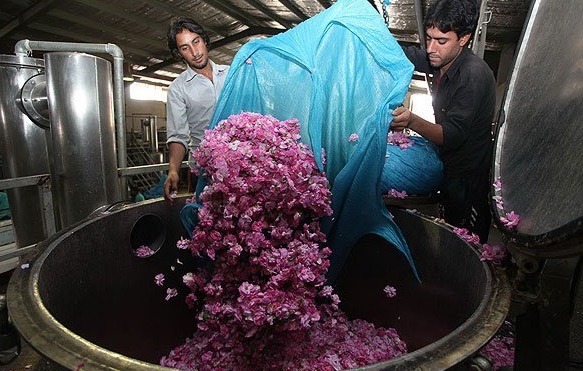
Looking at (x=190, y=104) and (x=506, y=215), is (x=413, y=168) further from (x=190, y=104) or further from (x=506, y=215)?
(x=190, y=104)

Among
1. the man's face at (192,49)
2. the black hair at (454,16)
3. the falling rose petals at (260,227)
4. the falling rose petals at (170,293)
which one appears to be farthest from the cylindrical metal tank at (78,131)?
the black hair at (454,16)

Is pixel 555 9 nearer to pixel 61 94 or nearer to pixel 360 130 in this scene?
pixel 360 130

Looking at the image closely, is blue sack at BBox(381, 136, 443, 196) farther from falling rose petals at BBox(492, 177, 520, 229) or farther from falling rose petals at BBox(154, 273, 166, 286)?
falling rose petals at BBox(154, 273, 166, 286)

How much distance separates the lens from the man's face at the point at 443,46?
2363mm

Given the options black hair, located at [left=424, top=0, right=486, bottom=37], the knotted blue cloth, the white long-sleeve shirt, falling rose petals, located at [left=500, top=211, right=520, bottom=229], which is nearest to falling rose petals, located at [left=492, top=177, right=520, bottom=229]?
falling rose petals, located at [left=500, top=211, right=520, bottom=229]

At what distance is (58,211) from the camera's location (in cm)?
257

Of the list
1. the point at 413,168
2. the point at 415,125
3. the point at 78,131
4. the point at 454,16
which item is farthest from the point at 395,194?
the point at 78,131

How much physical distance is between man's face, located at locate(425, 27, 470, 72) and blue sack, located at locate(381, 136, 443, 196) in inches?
23.9

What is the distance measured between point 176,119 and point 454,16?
2043 mm

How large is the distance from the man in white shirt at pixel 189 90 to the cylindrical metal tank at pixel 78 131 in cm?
46

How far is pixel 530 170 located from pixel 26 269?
73.6 inches

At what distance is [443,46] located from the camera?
2404mm

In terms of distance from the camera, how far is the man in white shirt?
8.73ft

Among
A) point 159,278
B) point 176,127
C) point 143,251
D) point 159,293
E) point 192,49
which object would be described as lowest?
point 159,293
